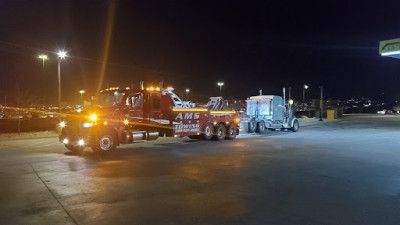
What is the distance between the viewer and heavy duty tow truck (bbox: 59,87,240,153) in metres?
13.5

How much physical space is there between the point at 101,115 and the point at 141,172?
4952 mm

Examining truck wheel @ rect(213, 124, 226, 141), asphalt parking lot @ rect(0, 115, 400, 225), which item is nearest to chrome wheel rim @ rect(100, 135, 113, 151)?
asphalt parking lot @ rect(0, 115, 400, 225)

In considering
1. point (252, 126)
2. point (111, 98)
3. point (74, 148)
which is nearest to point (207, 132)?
point (111, 98)

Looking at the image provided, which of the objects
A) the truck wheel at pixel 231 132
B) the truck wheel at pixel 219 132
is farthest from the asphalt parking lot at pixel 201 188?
the truck wheel at pixel 231 132

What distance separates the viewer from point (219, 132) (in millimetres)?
18750

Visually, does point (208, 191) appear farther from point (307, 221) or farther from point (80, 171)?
point (80, 171)

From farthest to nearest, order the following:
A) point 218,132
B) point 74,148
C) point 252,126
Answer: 1. point 252,126
2. point 218,132
3. point 74,148

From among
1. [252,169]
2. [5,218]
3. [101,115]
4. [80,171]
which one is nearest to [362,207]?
[252,169]

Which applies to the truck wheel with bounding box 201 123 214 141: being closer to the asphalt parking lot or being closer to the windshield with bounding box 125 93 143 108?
the windshield with bounding box 125 93 143 108

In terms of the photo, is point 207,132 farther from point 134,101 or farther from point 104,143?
point 104,143

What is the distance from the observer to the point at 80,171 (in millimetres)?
9836

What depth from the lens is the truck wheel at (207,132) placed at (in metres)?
18.2

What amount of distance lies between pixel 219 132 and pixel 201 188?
1102 centimetres

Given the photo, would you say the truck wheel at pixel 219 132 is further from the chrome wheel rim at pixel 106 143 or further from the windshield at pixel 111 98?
the chrome wheel rim at pixel 106 143
